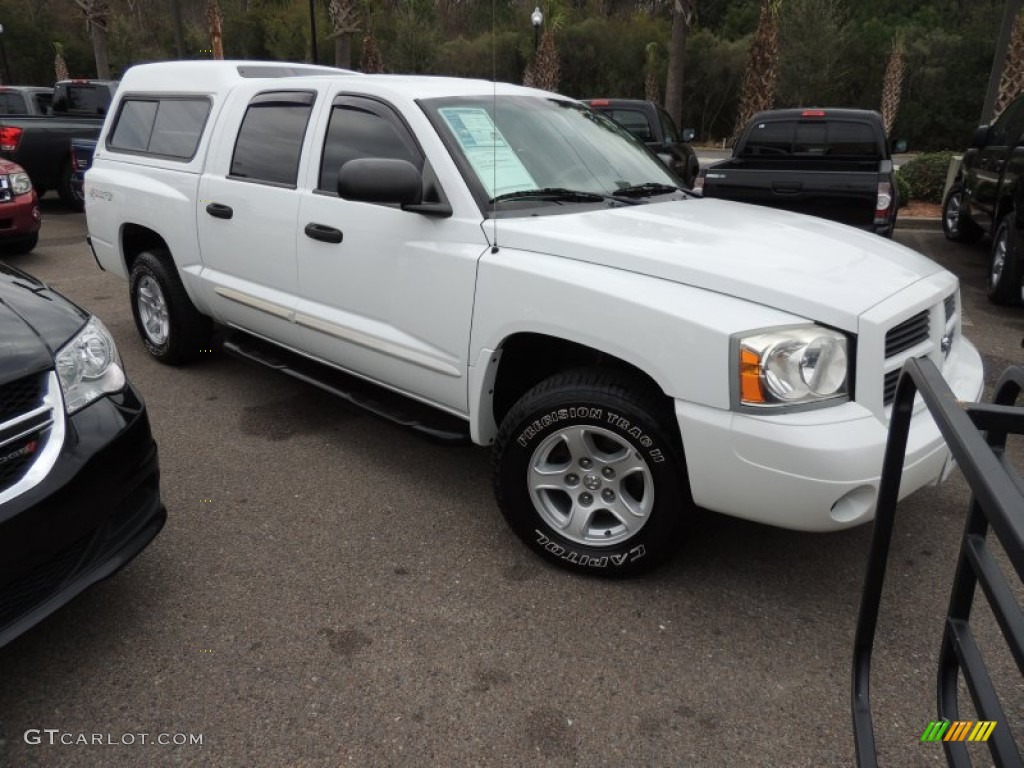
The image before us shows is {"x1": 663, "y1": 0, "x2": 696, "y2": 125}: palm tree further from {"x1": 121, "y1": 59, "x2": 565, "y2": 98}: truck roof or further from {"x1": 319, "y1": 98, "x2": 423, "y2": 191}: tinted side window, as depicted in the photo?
{"x1": 319, "y1": 98, "x2": 423, "y2": 191}: tinted side window

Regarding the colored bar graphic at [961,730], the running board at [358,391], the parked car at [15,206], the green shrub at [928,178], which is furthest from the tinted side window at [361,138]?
the green shrub at [928,178]

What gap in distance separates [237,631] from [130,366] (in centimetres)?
329

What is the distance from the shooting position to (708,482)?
2.63m

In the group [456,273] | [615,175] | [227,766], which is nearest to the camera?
[227,766]

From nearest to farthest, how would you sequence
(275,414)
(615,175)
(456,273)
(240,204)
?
(456,273)
(615,175)
(240,204)
(275,414)

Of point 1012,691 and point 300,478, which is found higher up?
point 1012,691

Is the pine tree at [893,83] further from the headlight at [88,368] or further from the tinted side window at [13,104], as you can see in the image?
the headlight at [88,368]

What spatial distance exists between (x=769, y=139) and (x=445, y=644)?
25.5 ft

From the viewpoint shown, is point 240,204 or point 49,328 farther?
point 240,204

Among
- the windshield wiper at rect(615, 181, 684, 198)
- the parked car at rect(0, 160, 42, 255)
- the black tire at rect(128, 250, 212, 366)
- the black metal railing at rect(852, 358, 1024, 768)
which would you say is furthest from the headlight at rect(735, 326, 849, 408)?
the parked car at rect(0, 160, 42, 255)

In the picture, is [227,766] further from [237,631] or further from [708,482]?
[708,482]

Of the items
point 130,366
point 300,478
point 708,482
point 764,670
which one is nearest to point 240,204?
point 300,478

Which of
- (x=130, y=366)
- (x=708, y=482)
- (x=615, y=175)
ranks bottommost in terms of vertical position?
(x=130, y=366)

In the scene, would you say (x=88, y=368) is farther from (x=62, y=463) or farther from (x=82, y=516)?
(x=82, y=516)
